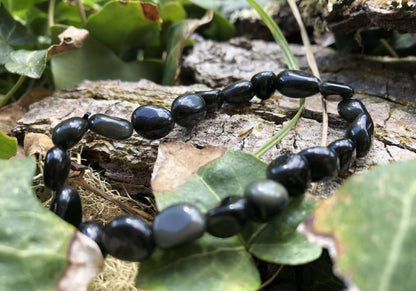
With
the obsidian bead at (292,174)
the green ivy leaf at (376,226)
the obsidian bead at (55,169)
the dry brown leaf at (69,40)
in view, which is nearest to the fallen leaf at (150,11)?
the dry brown leaf at (69,40)

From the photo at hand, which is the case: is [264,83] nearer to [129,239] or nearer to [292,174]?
[292,174]

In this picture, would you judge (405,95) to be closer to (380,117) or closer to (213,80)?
(380,117)

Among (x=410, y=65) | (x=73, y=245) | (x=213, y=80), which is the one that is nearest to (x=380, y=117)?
(x=410, y=65)

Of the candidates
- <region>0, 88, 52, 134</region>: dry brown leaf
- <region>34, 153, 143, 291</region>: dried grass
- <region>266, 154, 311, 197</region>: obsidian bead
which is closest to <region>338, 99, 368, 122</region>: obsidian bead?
<region>266, 154, 311, 197</region>: obsidian bead

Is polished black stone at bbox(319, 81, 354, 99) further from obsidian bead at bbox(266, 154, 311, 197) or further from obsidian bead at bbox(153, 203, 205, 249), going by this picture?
obsidian bead at bbox(153, 203, 205, 249)

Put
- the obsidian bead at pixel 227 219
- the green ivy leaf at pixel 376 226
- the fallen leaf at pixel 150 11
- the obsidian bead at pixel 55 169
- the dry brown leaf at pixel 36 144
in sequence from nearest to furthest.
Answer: the green ivy leaf at pixel 376 226, the obsidian bead at pixel 227 219, the obsidian bead at pixel 55 169, the dry brown leaf at pixel 36 144, the fallen leaf at pixel 150 11

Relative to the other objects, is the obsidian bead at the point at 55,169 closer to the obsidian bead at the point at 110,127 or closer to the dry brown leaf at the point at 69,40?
the obsidian bead at the point at 110,127

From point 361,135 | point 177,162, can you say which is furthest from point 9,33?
point 361,135
